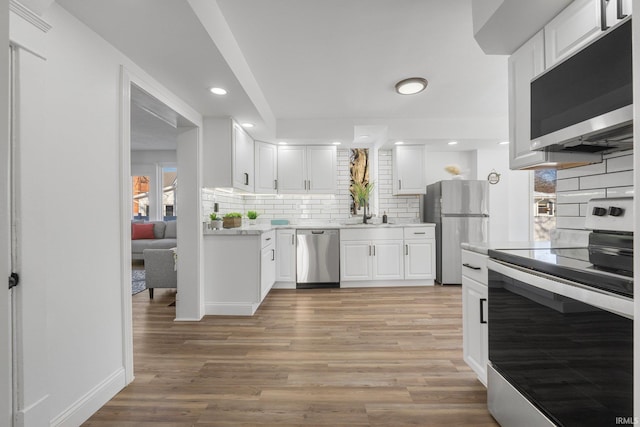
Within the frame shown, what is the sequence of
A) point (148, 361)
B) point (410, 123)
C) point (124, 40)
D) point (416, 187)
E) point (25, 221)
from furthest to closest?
1. point (416, 187)
2. point (410, 123)
3. point (148, 361)
4. point (124, 40)
5. point (25, 221)

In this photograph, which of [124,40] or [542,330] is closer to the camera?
[542,330]

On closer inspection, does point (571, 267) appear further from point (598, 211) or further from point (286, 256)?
point (286, 256)

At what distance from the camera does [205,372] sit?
81.4 inches

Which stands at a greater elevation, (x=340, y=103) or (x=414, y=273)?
(x=340, y=103)

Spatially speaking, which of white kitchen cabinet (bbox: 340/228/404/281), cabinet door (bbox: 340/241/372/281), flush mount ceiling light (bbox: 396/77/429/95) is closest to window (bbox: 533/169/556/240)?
white kitchen cabinet (bbox: 340/228/404/281)

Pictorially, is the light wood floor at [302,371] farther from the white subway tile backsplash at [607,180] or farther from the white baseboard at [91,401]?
the white subway tile backsplash at [607,180]

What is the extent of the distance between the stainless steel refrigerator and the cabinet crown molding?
14.2ft

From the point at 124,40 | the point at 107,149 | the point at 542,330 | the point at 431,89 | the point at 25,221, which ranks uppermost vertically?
the point at 431,89

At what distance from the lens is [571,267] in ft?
3.50

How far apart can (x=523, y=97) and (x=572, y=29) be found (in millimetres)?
397

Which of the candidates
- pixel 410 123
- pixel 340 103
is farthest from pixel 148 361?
pixel 410 123

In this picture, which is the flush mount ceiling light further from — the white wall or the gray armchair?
the gray armchair

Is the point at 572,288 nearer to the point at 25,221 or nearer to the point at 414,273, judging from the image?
the point at 25,221

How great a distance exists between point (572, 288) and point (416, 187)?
393 cm
